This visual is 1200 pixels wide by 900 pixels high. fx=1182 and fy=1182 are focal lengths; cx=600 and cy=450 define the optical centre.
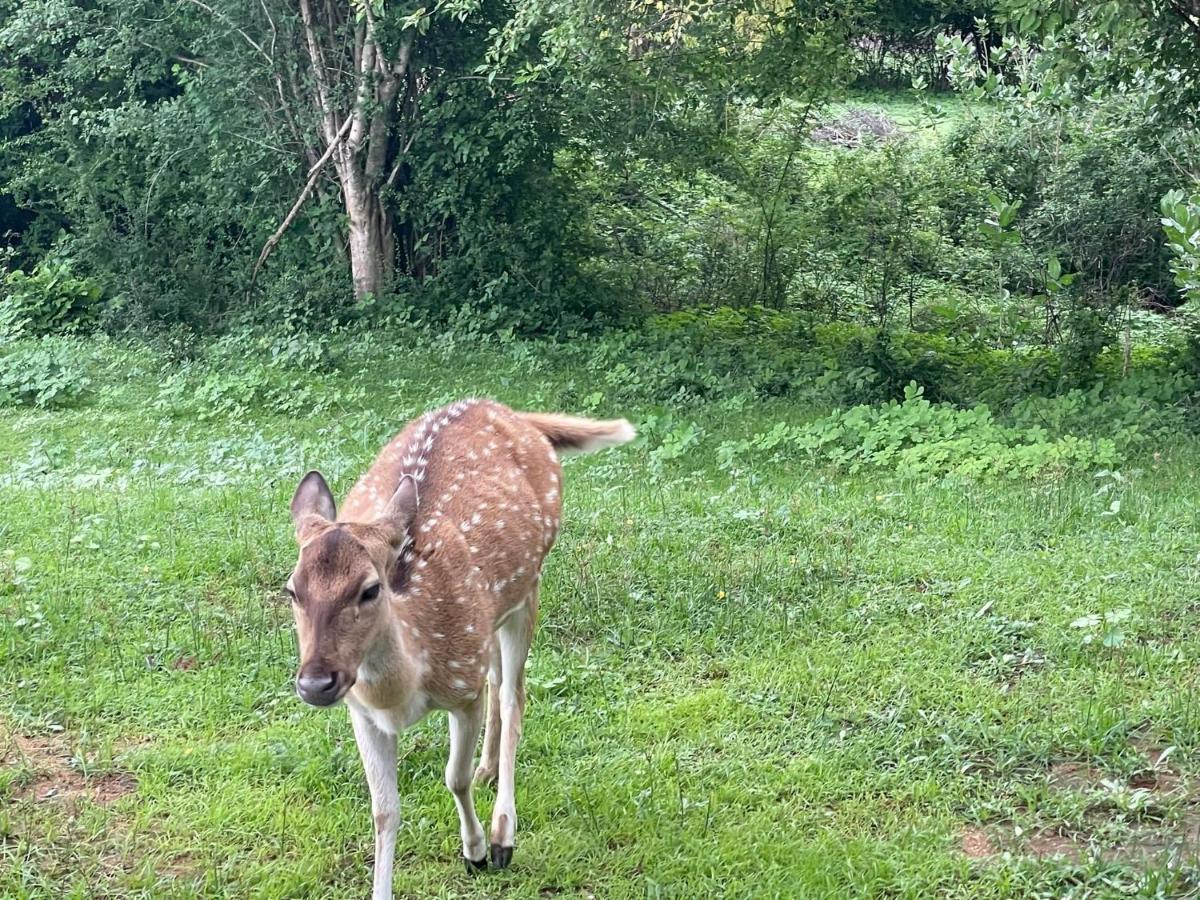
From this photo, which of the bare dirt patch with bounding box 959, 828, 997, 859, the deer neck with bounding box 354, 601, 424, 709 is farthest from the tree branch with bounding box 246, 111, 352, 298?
the bare dirt patch with bounding box 959, 828, 997, 859

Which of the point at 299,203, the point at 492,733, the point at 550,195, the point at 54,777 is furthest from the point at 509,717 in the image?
the point at 299,203

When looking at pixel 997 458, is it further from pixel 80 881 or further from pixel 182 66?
pixel 182 66

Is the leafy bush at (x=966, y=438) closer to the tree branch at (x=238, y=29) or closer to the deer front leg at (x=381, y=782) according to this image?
the deer front leg at (x=381, y=782)

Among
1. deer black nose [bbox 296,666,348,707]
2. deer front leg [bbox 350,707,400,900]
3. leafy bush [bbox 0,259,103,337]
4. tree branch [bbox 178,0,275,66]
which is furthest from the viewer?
leafy bush [bbox 0,259,103,337]

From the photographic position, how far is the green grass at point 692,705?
367 centimetres

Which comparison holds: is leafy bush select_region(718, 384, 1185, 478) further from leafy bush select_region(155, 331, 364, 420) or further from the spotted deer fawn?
leafy bush select_region(155, 331, 364, 420)

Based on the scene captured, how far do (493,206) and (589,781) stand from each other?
1099cm

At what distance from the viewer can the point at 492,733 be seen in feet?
14.1

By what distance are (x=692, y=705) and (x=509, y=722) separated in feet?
2.80

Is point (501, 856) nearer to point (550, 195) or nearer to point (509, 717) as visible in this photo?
point (509, 717)

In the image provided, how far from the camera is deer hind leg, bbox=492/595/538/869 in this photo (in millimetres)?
3764

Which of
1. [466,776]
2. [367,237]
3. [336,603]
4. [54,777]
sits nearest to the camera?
[336,603]

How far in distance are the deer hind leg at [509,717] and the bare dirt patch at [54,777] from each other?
49.4 inches

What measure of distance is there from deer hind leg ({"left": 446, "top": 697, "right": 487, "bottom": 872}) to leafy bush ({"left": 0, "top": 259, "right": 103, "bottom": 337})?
12832mm
